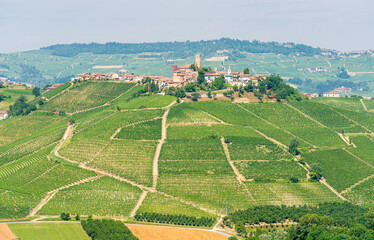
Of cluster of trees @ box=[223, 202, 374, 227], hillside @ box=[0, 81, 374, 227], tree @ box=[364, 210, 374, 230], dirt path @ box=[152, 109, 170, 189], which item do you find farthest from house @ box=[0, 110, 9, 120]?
tree @ box=[364, 210, 374, 230]

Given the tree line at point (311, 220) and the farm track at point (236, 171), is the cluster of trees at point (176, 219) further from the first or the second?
the farm track at point (236, 171)

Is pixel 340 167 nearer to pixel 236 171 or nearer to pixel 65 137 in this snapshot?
pixel 236 171

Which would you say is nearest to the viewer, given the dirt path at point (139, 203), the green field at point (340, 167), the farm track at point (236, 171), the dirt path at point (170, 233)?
the dirt path at point (170, 233)

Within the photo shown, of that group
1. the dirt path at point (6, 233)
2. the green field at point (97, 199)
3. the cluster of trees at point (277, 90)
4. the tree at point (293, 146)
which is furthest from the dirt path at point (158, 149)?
the cluster of trees at point (277, 90)

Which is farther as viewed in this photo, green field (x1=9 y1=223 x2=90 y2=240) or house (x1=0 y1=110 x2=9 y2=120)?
house (x1=0 y1=110 x2=9 y2=120)

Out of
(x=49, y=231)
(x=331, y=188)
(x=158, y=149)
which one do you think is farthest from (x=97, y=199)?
(x=331, y=188)

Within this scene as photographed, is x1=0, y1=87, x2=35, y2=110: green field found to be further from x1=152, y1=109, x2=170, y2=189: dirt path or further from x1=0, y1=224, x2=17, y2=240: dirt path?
x1=0, y1=224, x2=17, y2=240: dirt path
